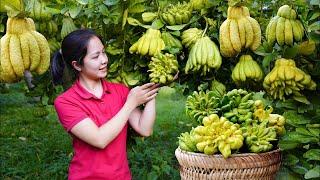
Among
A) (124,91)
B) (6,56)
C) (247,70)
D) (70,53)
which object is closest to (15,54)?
(6,56)

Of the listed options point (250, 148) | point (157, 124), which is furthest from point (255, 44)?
point (157, 124)

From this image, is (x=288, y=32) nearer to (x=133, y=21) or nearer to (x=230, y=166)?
(x=230, y=166)

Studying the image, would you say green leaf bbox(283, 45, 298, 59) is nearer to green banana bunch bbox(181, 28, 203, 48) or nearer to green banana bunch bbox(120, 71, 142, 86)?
green banana bunch bbox(181, 28, 203, 48)

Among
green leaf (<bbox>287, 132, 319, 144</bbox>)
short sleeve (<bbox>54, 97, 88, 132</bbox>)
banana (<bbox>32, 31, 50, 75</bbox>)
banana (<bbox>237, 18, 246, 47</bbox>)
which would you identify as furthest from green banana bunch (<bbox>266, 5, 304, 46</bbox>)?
banana (<bbox>32, 31, 50, 75</bbox>)

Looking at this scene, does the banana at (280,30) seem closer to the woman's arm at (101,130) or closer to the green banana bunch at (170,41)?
the green banana bunch at (170,41)

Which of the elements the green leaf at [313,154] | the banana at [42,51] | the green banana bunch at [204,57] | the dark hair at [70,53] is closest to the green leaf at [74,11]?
the dark hair at [70,53]

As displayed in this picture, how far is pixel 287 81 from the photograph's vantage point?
92.0 inches

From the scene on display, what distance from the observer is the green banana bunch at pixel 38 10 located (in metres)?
2.90

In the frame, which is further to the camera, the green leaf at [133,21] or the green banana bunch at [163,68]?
the green leaf at [133,21]

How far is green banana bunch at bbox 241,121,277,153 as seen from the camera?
7.40 feet

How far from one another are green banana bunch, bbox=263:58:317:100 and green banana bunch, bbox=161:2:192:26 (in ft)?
2.11

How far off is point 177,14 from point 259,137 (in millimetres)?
858

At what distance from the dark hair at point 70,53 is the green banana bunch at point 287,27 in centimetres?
81

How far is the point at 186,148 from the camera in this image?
91.5 inches
